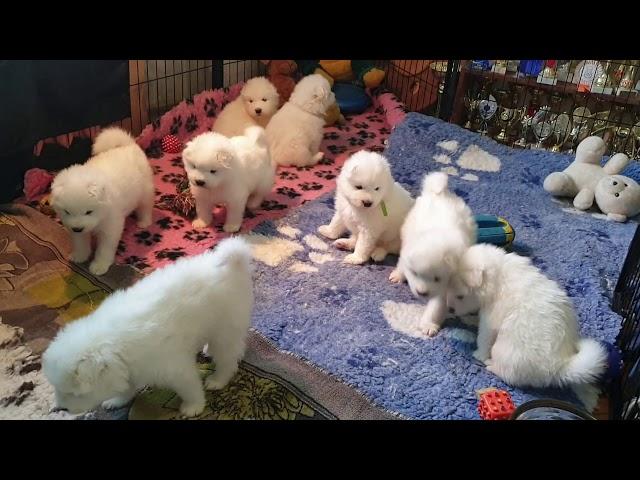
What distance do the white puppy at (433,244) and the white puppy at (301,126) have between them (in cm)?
116

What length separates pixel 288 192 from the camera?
3.16m

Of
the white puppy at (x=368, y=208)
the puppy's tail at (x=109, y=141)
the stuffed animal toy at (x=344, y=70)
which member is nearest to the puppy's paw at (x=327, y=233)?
the white puppy at (x=368, y=208)

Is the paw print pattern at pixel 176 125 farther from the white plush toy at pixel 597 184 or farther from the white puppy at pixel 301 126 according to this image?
the white plush toy at pixel 597 184

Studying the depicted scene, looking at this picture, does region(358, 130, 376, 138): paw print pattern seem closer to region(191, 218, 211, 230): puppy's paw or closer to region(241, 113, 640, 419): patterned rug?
region(241, 113, 640, 419): patterned rug

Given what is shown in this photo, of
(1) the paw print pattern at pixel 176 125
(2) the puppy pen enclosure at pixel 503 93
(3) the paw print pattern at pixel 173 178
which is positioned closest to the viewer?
(3) the paw print pattern at pixel 173 178

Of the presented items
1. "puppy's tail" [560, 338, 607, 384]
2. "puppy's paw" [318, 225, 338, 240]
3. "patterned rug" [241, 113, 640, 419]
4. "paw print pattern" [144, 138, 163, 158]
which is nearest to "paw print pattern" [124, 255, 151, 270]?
"patterned rug" [241, 113, 640, 419]

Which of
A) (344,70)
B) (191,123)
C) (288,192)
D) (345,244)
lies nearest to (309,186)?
(288,192)

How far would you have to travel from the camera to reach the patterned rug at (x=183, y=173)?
255cm

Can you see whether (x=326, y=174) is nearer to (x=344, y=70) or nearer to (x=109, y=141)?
(x=109, y=141)

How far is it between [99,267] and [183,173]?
1.04 meters

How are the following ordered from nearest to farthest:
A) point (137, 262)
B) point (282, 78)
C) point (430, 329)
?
point (430, 329) → point (137, 262) → point (282, 78)

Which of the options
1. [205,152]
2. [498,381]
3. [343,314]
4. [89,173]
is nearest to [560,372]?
[498,381]

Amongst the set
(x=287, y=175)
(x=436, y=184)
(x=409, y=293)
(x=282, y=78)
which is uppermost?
(x=282, y=78)

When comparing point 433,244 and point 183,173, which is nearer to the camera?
point 433,244
